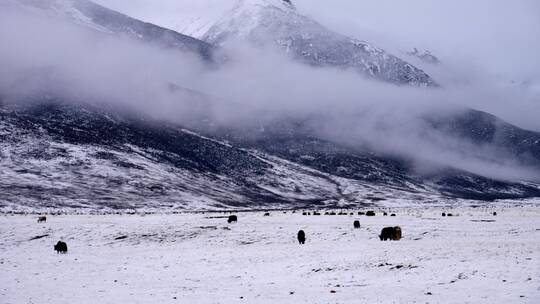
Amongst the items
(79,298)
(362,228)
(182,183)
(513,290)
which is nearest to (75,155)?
(182,183)

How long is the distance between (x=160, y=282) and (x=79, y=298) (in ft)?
15.6

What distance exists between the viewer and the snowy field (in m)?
22.0

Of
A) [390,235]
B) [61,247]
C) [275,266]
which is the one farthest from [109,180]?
[275,266]

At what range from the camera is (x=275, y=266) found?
30.4 m

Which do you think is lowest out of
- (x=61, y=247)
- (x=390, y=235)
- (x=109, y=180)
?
(x=61, y=247)

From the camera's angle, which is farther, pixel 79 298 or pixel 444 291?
pixel 79 298

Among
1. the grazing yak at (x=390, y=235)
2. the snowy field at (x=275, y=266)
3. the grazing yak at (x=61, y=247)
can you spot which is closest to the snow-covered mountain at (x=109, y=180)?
the grazing yak at (x=61, y=247)

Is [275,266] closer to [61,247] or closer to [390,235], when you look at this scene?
[390,235]

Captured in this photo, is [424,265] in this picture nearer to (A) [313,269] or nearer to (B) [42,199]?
(A) [313,269]

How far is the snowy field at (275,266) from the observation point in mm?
22047

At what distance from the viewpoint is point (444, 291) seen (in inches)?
819

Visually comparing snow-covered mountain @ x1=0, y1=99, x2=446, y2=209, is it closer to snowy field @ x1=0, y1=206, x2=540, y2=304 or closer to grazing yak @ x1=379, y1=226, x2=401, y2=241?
snowy field @ x1=0, y1=206, x2=540, y2=304

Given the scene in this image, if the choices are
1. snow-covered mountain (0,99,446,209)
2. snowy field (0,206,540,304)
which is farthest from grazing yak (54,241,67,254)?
snow-covered mountain (0,99,446,209)

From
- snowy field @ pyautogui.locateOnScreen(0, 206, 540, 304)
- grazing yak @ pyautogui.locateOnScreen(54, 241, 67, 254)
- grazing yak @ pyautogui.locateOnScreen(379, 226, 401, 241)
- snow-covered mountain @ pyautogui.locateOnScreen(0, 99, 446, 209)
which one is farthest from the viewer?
snow-covered mountain @ pyautogui.locateOnScreen(0, 99, 446, 209)
